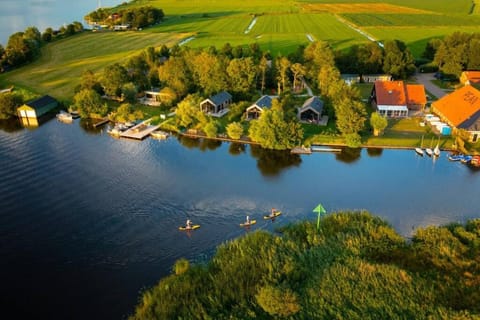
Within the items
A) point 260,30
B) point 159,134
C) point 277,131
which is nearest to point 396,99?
point 277,131

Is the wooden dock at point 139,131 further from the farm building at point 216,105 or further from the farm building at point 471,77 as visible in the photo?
the farm building at point 471,77

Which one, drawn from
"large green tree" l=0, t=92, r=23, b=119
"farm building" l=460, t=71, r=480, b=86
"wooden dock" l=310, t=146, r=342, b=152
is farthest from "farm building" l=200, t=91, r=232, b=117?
"farm building" l=460, t=71, r=480, b=86

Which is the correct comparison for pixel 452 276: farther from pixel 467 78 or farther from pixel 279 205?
pixel 467 78

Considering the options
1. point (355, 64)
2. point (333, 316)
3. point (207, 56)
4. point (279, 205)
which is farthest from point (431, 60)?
point (333, 316)

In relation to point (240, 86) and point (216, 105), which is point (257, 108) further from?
point (240, 86)

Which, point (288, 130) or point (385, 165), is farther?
point (288, 130)

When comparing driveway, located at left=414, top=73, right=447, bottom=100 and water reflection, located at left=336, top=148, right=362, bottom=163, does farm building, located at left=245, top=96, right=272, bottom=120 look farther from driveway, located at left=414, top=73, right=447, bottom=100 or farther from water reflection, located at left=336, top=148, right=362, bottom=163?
driveway, located at left=414, top=73, right=447, bottom=100

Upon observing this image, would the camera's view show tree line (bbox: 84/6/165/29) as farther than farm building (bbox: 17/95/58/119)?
Yes
